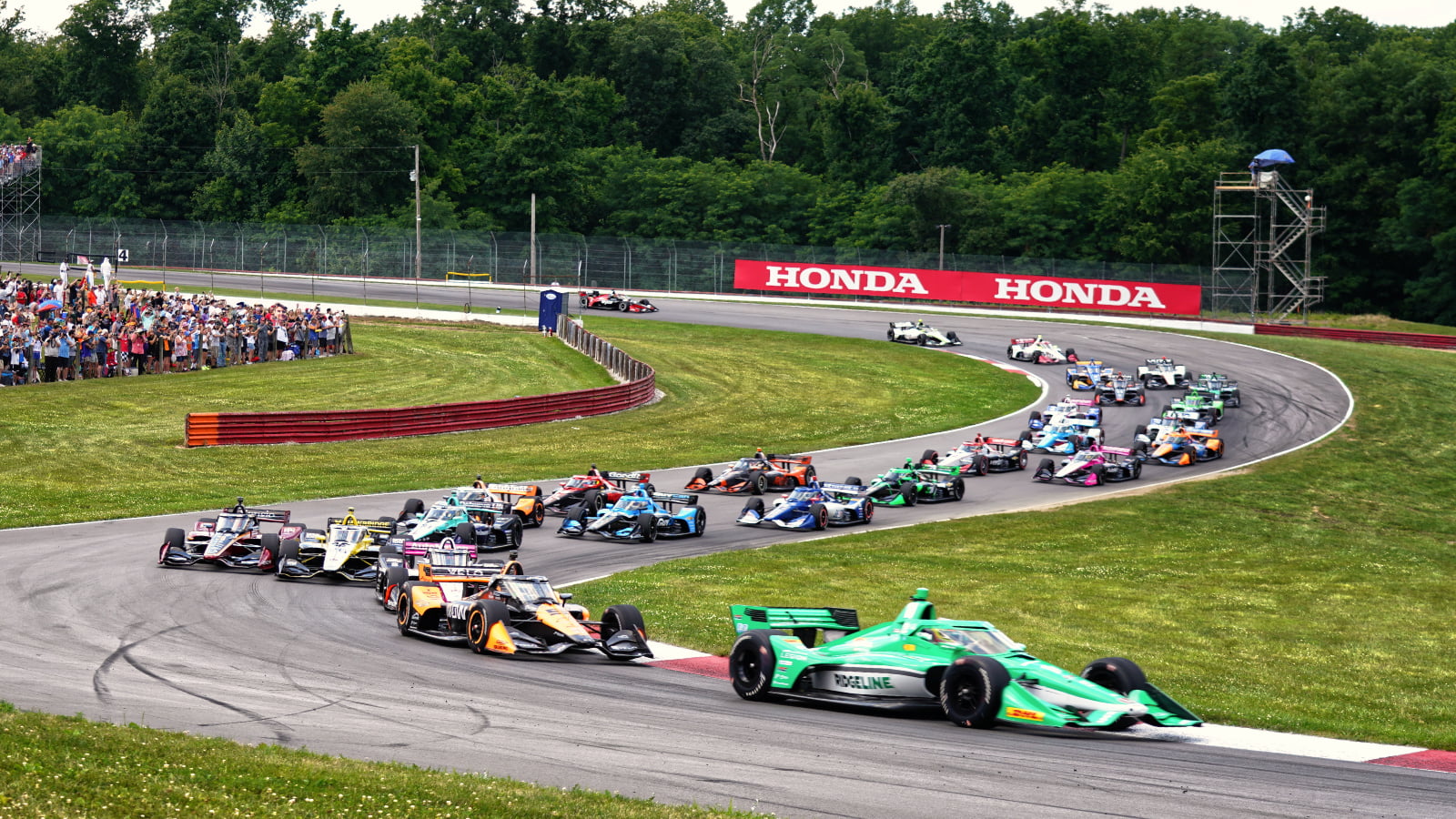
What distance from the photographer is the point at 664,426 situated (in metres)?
44.8

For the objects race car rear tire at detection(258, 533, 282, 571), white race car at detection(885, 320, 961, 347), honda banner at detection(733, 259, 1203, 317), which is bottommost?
race car rear tire at detection(258, 533, 282, 571)

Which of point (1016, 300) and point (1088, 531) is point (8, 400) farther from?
point (1016, 300)

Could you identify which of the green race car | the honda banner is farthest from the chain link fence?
the green race car

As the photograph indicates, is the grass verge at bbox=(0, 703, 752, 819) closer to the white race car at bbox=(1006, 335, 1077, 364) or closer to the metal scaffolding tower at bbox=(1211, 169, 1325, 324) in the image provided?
the white race car at bbox=(1006, 335, 1077, 364)

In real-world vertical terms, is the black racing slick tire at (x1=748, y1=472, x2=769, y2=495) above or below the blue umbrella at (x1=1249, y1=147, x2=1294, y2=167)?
below

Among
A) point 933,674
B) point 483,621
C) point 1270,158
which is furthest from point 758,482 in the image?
point 1270,158

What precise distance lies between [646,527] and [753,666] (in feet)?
40.6

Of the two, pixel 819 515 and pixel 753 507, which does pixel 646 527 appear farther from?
pixel 819 515

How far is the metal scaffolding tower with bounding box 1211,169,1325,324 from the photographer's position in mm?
79562

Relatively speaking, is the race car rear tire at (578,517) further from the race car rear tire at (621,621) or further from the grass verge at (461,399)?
the race car rear tire at (621,621)

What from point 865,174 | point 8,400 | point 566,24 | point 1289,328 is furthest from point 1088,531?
point 566,24

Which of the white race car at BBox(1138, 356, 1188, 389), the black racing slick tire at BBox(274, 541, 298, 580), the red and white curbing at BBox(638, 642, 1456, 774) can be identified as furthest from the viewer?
the white race car at BBox(1138, 356, 1188, 389)

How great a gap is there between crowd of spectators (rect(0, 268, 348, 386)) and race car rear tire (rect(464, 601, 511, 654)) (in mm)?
32402

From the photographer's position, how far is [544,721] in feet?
44.5
